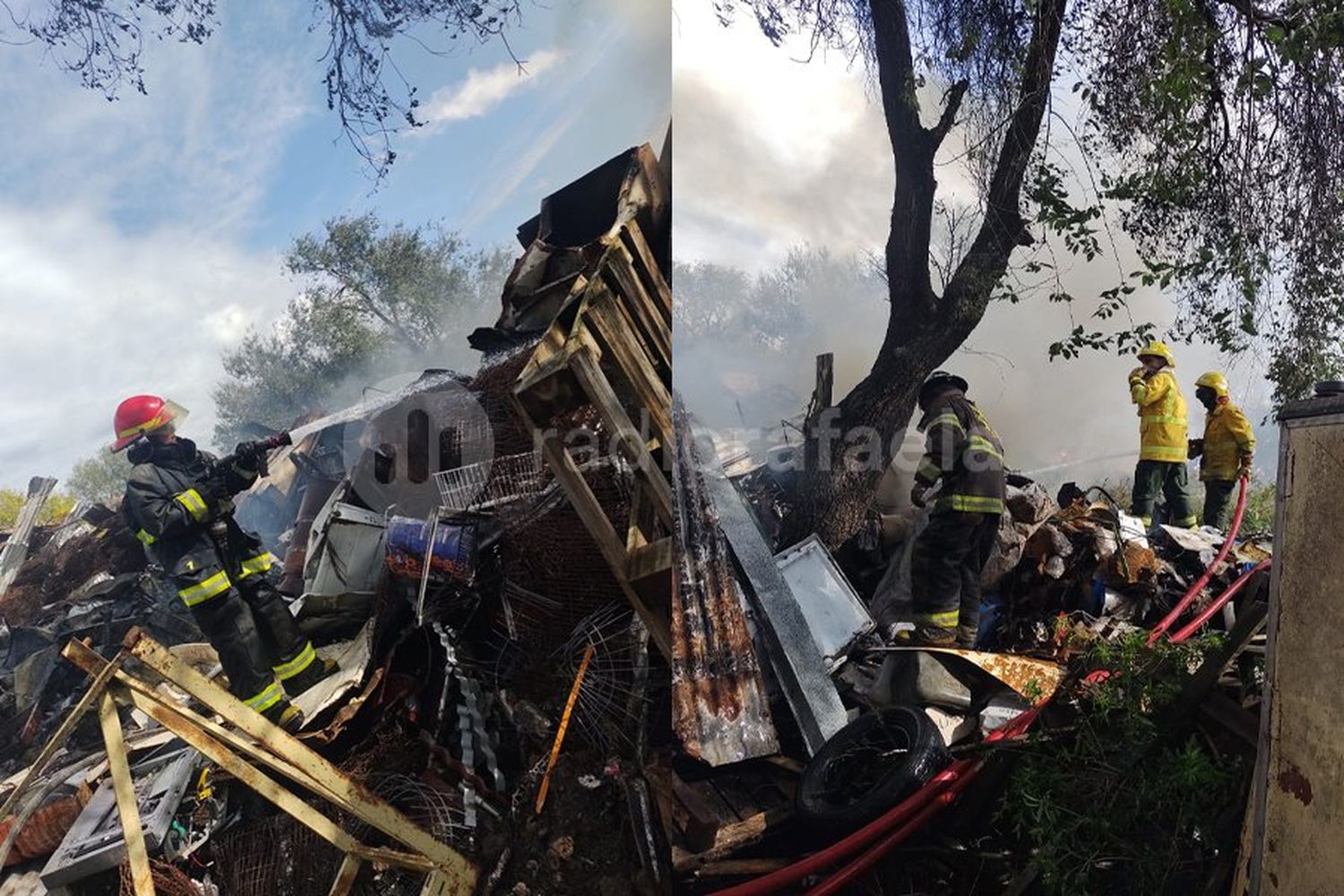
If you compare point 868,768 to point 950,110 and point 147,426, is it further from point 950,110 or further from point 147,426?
point 147,426

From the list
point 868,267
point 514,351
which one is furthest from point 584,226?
point 868,267

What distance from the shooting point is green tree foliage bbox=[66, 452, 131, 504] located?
2670 mm

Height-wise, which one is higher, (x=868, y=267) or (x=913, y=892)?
(x=868, y=267)

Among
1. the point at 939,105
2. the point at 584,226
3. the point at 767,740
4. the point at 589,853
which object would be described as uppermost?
the point at 939,105

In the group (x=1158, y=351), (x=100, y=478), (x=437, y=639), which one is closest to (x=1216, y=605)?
(x=1158, y=351)

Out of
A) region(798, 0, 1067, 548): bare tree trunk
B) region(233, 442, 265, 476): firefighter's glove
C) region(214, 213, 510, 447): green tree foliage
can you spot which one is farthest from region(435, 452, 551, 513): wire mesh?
region(798, 0, 1067, 548): bare tree trunk

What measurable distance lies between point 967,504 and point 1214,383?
35.1 inches

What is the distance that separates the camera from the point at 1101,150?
2500 millimetres

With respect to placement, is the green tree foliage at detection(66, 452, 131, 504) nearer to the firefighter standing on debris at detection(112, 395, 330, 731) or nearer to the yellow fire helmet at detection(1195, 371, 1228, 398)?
the firefighter standing on debris at detection(112, 395, 330, 731)

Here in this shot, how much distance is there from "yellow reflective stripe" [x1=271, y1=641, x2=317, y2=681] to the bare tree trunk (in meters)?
1.92

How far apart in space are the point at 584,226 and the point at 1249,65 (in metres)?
2.21

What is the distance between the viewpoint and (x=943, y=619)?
2490 millimetres

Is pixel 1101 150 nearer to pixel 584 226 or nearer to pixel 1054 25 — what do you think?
pixel 1054 25

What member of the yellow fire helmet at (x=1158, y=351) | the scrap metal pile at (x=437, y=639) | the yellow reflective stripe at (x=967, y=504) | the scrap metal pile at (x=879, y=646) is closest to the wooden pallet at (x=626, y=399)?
the scrap metal pile at (x=437, y=639)
